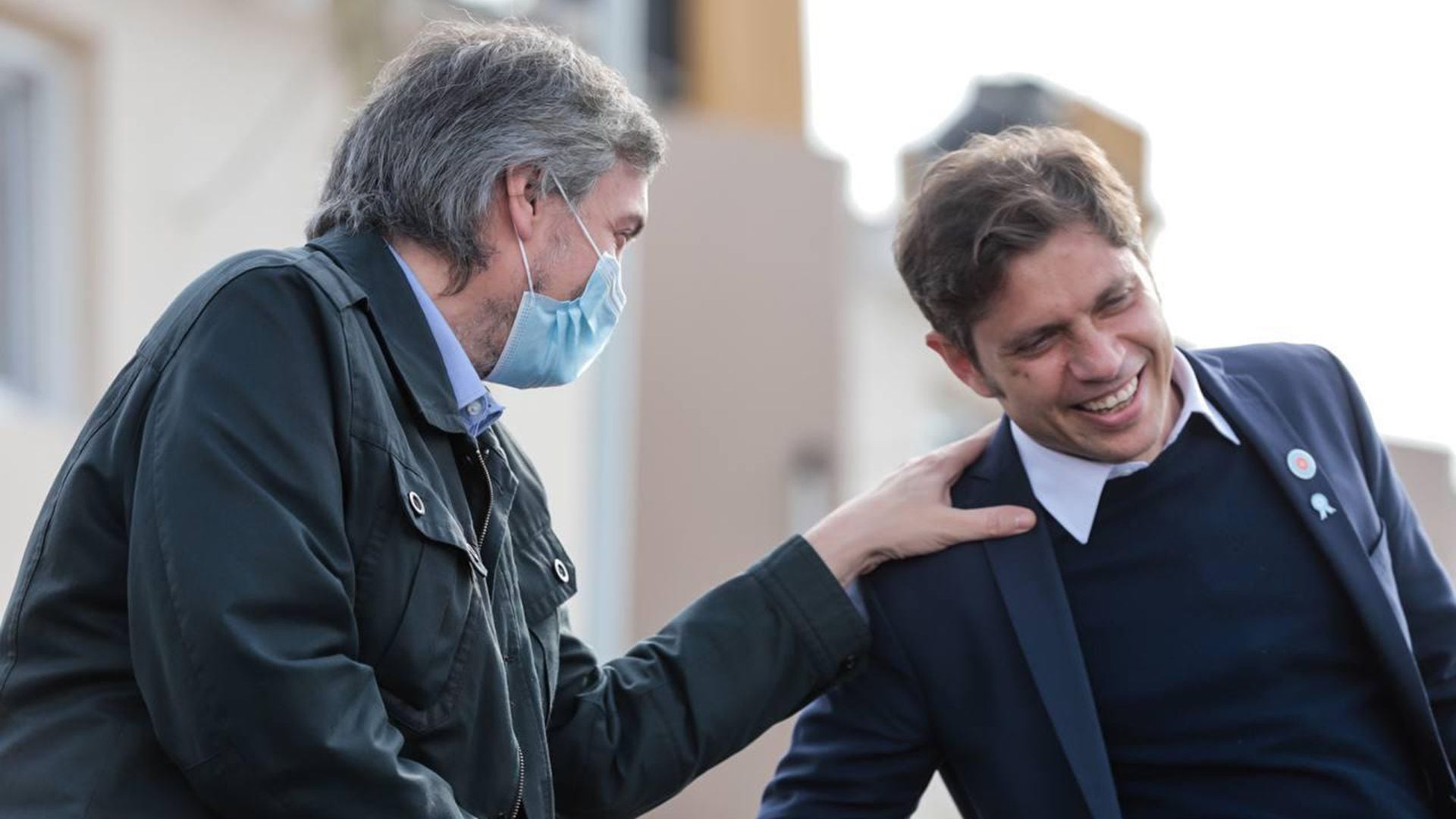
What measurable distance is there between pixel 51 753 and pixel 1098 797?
1.61 metres

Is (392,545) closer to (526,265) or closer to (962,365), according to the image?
(526,265)

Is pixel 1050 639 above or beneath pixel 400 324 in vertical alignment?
beneath

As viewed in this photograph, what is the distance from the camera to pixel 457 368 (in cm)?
312

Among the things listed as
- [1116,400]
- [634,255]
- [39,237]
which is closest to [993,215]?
[1116,400]

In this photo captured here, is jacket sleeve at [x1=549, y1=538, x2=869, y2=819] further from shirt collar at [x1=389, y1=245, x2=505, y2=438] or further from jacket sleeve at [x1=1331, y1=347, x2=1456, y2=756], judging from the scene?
jacket sleeve at [x1=1331, y1=347, x2=1456, y2=756]

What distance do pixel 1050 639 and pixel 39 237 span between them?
5217mm

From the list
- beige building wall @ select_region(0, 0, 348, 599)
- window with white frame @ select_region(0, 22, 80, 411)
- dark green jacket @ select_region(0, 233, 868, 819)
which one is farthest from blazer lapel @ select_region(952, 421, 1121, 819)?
window with white frame @ select_region(0, 22, 80, 411)

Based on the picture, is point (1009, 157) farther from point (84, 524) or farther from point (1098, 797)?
point (84, 524)

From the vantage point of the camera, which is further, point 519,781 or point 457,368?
point 457,368

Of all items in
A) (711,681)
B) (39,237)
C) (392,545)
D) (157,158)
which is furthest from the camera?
(157,158)

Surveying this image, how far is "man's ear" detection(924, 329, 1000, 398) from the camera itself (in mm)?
3686

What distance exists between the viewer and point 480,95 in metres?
3.16

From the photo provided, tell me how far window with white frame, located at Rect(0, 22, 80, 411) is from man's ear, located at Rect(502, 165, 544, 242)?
4906mm

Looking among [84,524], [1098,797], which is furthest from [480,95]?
[1098,797]
